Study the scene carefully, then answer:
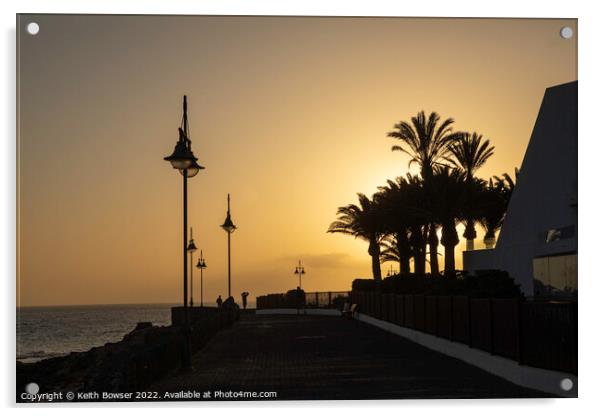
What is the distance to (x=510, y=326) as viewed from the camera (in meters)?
21.5

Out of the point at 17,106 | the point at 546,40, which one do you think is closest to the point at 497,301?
the point at 546,40

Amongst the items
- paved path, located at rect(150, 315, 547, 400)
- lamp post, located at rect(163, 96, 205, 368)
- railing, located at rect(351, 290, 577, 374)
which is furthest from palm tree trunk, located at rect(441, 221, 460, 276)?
lamp post, located at rect(163, 96, 205, 368)

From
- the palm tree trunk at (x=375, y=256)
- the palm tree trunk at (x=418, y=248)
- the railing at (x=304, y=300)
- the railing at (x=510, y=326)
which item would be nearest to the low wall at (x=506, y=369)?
the railing at (x=510, y=326)

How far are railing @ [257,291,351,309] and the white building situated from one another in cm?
2479

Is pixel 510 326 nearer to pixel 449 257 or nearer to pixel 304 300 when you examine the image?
pixel 449 257

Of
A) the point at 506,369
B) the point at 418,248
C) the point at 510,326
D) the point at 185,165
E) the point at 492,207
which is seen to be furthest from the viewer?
the point at 418,248

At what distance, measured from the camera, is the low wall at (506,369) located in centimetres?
1819

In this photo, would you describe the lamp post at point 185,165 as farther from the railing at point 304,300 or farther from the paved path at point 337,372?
the railing at point 304,300

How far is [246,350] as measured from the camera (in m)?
30.1

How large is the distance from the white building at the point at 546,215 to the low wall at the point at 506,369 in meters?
4.49

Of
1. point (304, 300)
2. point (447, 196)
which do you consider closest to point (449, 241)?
point (447, 196)

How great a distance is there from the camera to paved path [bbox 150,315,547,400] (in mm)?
18938

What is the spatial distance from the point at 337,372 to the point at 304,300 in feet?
161
